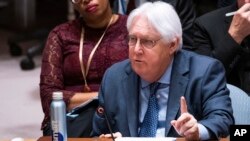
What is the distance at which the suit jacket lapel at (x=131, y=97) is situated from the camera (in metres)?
2.37

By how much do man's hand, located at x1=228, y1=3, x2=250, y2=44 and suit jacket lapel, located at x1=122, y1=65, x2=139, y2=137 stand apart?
30.8 inches

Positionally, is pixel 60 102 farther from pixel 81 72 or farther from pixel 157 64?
pixel 81 72

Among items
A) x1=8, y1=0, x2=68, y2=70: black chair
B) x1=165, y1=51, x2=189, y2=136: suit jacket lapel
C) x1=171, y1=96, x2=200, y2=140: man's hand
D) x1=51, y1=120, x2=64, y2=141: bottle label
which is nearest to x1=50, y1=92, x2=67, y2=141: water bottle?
x1=51, y1=120, x2=64, y2=141: bottle label

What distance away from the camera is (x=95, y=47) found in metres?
3.12

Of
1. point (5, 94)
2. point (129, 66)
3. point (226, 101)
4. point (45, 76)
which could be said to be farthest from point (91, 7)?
point (5, 94)

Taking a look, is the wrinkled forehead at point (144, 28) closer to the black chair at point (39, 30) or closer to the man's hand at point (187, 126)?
the man's hand at point (187, 126)

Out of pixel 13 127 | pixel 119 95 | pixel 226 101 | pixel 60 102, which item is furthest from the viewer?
pixel 13 127

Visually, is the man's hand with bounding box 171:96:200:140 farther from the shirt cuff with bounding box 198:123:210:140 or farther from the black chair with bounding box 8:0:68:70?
the black chair with bounding box 8:0:68:70

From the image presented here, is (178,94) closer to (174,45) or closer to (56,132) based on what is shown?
(174,45)

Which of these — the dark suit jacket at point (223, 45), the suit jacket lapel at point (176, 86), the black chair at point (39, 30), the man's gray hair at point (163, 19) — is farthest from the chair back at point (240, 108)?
the black chair at point (39, 30)

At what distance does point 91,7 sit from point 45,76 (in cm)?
44

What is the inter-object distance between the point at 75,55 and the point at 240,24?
2.91 feet

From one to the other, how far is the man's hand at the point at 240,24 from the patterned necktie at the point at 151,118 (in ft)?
2.58

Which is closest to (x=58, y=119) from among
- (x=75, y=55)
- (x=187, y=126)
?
(x=187, y=126)
